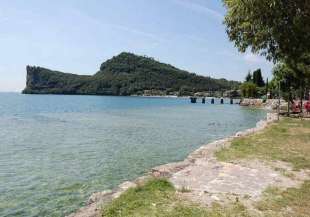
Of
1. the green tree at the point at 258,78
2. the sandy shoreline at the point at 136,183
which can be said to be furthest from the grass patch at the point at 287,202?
the green tree at the point at 258,78

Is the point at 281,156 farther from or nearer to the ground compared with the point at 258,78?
nearer to the ground

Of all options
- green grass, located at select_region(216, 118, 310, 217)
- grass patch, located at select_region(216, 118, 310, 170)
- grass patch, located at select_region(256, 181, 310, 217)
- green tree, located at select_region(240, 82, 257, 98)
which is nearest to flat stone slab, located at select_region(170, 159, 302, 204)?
grass patch, located at select_region(256, 181, 310, 217)

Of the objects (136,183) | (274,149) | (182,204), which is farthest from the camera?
(274,149)

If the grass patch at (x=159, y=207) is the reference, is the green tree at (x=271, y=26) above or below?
above

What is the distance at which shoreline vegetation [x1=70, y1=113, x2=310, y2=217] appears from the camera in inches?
372

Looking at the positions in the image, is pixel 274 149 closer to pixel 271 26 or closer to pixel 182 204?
pixel 271 26

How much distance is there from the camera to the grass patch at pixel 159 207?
9094mm

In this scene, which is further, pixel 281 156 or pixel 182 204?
pixel 281 156

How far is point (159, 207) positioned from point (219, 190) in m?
2.34

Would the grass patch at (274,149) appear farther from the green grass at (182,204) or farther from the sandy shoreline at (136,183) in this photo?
the green grass at (182,204)

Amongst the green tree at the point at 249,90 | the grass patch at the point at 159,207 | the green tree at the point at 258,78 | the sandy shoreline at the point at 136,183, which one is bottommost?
the sandy shoreline at the point at 136,183

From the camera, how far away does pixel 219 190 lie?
1118 centimetres

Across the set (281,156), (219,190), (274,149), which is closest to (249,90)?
(274,149)

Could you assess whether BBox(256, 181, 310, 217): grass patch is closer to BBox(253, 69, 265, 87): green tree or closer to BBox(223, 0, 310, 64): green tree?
BBox(223, 0, 310, 64): green tree
